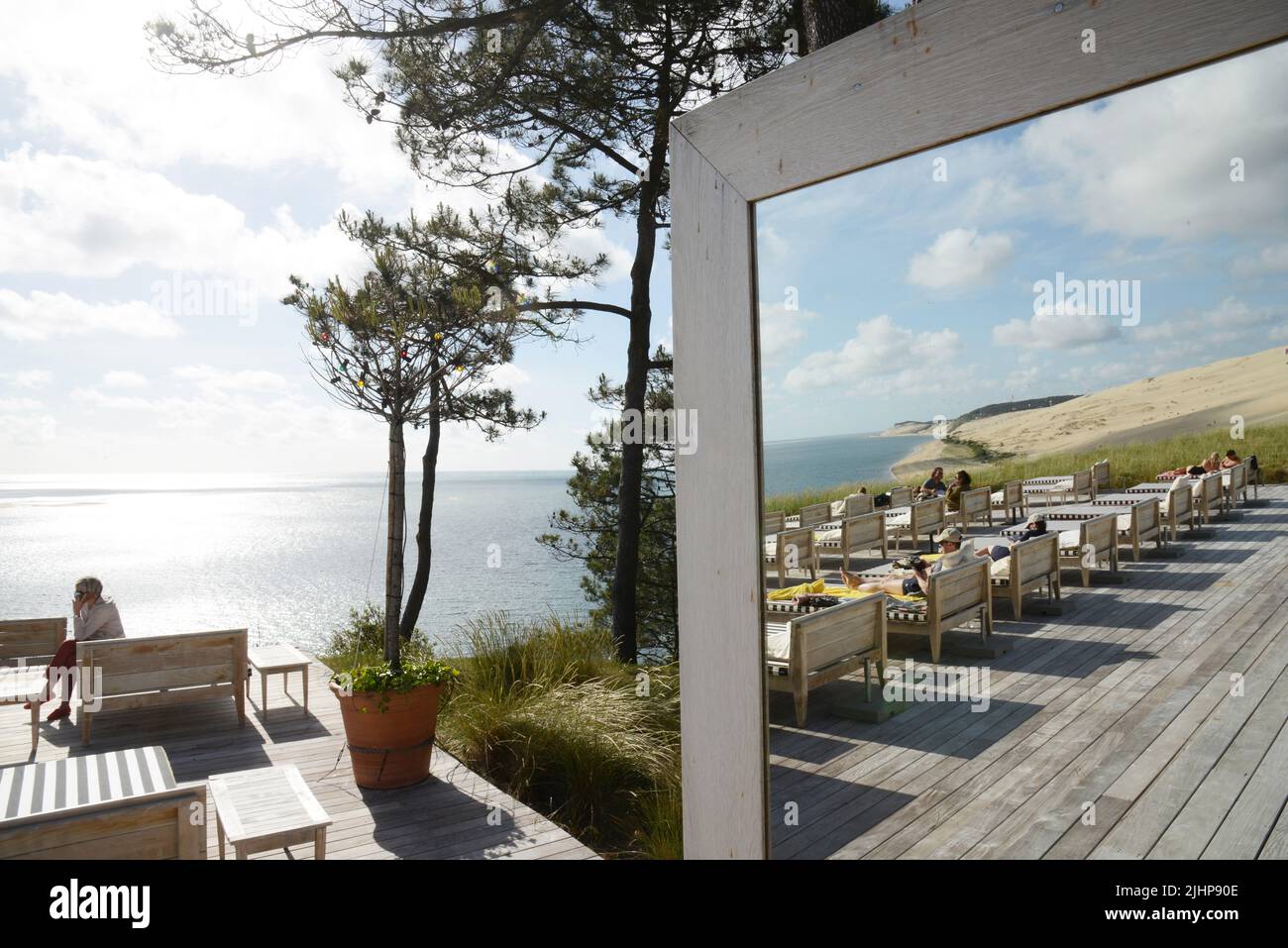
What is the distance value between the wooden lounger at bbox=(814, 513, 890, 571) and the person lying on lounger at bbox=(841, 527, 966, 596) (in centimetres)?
6

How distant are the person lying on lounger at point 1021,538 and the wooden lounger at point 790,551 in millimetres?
454

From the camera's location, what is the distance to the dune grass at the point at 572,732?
4.39 meters

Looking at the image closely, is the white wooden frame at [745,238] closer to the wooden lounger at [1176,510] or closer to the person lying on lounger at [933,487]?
the person lying on lounger at [933,487]

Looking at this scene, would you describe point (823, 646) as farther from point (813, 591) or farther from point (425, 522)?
point (425, 522)

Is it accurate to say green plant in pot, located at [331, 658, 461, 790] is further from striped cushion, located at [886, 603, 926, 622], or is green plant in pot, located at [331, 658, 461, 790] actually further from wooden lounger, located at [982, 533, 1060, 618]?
wooden lounger, located at [982, 533, 1060, 618]

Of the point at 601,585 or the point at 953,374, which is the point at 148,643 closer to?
the point at 953,374

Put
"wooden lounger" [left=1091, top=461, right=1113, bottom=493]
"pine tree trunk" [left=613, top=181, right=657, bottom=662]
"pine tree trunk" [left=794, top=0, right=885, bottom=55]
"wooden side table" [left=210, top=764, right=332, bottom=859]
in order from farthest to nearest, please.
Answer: "pine tree trunk" [left=613, top=181, right=657, bottom=662] < "pine tree trunk" [left=794, top=0, right=885, bottom=55] < "wooden side table" [left=210, top=764, right=332, bottom=859] < "wooden lounger" [left=1091, top=461, right=1113, bottom=493]

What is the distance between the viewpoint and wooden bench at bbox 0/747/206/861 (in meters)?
2.63

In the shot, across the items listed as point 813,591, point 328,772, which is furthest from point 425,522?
point 813,591

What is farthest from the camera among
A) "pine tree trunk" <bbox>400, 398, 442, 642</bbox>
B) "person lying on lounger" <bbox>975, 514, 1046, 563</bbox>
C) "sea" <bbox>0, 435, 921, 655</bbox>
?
"pine tree trunk" <bbox>400, 398, 442, 642</bbox>

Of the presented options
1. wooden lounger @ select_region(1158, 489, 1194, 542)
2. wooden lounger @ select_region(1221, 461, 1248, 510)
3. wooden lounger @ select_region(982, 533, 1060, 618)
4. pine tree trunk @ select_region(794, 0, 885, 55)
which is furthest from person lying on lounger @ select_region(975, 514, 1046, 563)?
pine tree trunk @ select_region(794, 0, 885, 55)

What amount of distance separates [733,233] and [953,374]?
30.6 inches

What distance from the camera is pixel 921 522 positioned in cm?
197

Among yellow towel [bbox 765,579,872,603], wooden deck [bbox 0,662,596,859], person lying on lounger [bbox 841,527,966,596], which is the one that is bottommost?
wooden deck [bbox 0,662,596,859]
